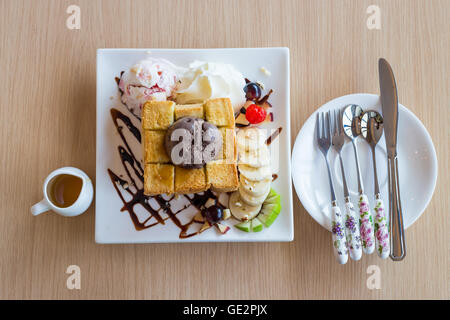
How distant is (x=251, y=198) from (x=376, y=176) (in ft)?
1.92

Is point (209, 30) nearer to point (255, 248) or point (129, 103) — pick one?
point (129, 103)

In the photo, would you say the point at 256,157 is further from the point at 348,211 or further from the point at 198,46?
the point at 198,46

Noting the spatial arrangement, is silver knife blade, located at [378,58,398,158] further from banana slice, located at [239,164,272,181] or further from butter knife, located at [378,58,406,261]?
banana slice, located at [239,164,272,181]

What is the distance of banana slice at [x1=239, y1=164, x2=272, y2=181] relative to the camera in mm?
1525

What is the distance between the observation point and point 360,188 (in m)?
1.61

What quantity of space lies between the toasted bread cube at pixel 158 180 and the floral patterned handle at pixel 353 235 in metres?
0.76

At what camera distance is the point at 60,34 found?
177 cm

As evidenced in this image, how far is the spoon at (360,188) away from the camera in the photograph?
1550mm

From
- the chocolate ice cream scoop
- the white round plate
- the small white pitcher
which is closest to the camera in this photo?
→ the chocolate ice cream scoop

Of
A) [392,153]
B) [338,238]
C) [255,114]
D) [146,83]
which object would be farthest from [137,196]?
[392,153]

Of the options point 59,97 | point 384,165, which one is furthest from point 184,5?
point 384,165

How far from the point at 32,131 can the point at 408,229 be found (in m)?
1.84

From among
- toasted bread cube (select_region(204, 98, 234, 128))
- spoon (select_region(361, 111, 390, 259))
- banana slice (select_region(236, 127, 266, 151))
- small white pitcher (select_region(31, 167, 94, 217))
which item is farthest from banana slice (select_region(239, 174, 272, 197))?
small white pitcher (select_region(31, 167, 94, 217))

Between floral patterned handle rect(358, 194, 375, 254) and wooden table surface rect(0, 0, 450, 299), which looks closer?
floral patterned handle rect(358, 194, 375, 254)
